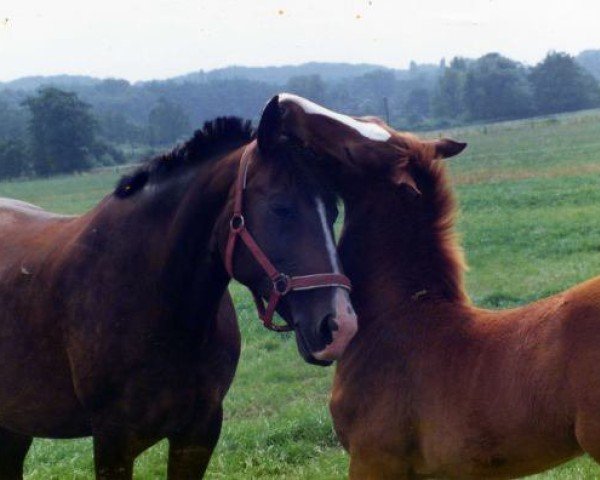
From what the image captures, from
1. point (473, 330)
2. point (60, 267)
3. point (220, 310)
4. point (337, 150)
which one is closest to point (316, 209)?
point (337, 150)

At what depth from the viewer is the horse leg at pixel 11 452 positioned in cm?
477

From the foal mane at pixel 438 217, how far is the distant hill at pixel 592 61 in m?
53.5

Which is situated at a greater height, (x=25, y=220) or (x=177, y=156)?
(x=177, y=156)

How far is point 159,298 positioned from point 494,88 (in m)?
40.9

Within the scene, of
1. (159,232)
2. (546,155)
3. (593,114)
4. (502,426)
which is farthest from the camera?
(593,114)

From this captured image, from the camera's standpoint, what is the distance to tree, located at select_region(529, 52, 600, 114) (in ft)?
152

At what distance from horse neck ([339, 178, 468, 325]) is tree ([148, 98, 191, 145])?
43.7 ft

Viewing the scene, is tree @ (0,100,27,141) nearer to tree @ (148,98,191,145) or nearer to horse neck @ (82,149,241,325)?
tree @ (148,98,191,145)

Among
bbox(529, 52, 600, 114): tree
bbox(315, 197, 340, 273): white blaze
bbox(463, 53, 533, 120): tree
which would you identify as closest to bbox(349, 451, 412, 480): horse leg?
bbox(315, 197, 340, 273): white blaze

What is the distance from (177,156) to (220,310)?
75cm

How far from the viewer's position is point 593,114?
52375 millimetres

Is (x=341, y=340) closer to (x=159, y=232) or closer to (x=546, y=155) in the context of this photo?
(x=159, y=232)

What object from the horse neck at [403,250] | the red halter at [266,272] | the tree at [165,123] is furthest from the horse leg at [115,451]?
the tree at [165,123]

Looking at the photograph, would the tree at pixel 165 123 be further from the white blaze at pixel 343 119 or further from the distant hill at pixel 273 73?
the white blaze at pixel 343 119
